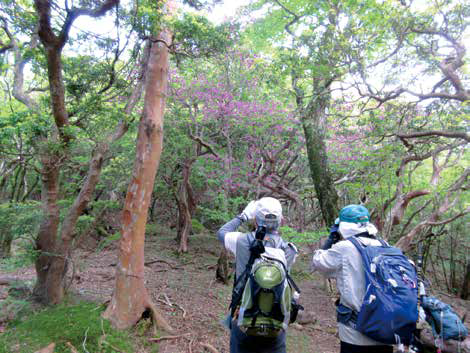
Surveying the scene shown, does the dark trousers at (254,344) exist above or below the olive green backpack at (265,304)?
below

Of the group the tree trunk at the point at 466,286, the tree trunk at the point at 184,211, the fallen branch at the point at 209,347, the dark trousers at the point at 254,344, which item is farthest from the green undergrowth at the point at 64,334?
the tree trunk at the point at 466,286

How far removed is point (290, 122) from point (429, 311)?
8.16 m

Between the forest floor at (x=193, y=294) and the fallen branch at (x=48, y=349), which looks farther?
the forest floor at (x=193, y=294)

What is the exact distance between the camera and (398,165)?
276 inches

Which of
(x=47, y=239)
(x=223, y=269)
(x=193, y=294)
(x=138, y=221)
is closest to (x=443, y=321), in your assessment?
(x=138, y=221)

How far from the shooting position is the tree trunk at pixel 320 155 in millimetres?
7344

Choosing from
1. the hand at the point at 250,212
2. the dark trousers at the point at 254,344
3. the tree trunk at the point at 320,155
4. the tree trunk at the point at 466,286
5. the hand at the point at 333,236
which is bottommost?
the tree trunk at the point at 466,286

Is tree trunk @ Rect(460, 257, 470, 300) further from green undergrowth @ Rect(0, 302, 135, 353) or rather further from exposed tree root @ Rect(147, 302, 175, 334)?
green undergrowth @ Rect(0, 302, 135, 353)

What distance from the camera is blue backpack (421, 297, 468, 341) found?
2.58 m

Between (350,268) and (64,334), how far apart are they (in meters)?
4.37

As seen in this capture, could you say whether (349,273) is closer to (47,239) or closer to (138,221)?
(138,221)

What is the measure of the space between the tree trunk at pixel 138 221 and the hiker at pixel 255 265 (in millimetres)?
2798

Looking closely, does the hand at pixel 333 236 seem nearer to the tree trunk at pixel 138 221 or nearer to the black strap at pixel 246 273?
the black strap at pixel 246 273

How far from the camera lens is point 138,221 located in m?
5.17
